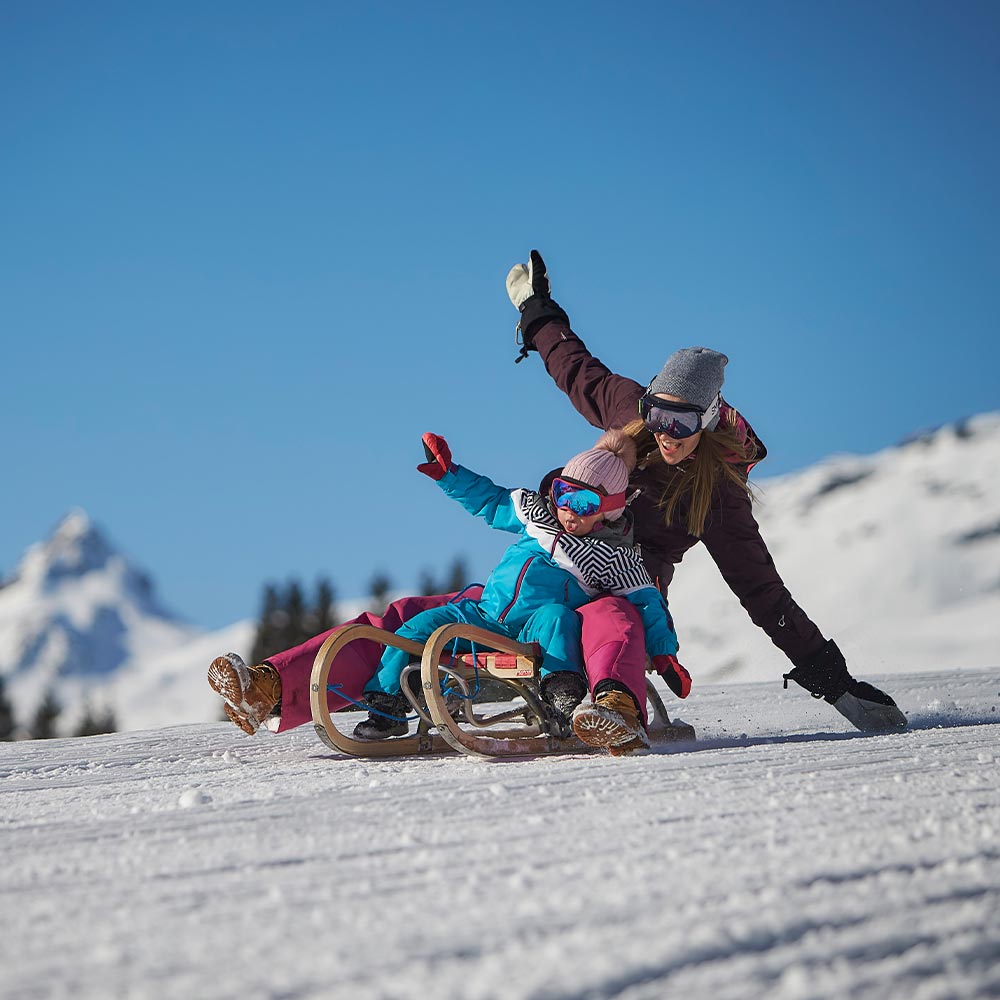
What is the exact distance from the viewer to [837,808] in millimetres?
2086

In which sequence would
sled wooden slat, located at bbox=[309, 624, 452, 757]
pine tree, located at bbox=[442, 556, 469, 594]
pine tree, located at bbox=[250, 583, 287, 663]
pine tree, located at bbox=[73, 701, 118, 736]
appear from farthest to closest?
pine tree, located at bbox=[442, 556, 469, 594]
pine tree, located at bbox=[250, 583, 287, 663]
pine tree, located at bbox=[73, 701, 118, 736]
sled wooden slat, located at bbox=[309, 624, 452, 757]

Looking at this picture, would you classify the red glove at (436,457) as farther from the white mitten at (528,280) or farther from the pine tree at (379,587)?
the pine tree at (379,587)

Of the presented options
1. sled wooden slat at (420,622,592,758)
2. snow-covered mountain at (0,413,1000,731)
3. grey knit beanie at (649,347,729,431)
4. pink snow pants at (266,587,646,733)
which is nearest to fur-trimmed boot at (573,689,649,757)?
pink snow pants at (266,587,646,733)

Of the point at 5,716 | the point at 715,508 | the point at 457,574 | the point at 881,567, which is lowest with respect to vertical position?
the point at 715,508

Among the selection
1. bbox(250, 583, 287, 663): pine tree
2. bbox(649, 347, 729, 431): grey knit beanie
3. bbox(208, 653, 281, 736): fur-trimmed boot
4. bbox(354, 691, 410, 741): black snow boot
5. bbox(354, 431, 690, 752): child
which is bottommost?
bbox(354, 691, 410, 741): black snow boot

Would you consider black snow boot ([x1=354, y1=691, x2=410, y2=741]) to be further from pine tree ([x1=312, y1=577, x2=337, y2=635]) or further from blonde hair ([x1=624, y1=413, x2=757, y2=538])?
pine tree ([x1=312, y1=577, x2=337, y2=635])

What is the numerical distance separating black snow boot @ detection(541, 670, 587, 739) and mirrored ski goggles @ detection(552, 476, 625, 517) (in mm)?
553

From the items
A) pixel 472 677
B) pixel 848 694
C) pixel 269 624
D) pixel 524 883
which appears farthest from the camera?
pixel 269 624

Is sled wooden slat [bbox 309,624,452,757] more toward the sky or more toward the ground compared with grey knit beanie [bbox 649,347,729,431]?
more toward the ground

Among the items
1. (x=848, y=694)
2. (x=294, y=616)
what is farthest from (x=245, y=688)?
(x=294, y=616)

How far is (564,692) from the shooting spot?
129 inches

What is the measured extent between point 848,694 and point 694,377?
3.87 feet

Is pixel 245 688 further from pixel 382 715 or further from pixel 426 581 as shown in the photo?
pixel 426 581

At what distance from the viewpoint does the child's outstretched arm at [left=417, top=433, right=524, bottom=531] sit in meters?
3.78
